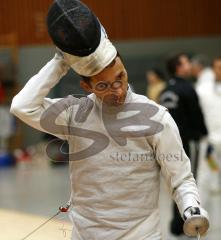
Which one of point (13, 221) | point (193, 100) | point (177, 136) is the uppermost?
point (177, 136)

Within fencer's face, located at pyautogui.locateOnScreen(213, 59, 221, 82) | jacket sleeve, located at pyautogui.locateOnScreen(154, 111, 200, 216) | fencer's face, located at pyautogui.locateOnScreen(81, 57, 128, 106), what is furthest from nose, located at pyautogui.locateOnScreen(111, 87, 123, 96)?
fencer's face, located at pyautogui.locateOnScreen(213, 59, 221, 82)

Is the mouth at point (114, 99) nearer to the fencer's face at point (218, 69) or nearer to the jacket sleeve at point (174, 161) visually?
the jacket sleeve at point (174, 161)

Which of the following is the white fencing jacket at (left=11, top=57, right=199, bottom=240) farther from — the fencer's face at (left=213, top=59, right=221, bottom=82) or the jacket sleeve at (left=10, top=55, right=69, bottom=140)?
the fencer's face at (left=213, top=59, right=221, bottom=82)

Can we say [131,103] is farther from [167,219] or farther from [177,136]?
[167,219]

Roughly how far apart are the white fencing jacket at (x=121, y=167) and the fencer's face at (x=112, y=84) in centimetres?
4

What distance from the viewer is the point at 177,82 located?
4.62 metres

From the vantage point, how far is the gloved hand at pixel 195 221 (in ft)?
5.48

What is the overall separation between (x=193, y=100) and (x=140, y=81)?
456cm

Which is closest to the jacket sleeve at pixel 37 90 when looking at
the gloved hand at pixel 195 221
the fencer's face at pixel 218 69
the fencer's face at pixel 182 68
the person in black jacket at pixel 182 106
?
the gloved hand at pixel 195 221

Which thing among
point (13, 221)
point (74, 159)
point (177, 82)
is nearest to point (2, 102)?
point (177, 82)

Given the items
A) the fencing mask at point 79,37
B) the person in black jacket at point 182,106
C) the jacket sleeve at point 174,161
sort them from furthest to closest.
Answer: the person in black jacket at point 182,106 < the jacket sleeve at point 174,161 < the fencing mask at point 79,37

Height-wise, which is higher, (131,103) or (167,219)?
(131,103)

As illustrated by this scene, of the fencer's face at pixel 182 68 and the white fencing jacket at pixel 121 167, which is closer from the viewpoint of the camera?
the white fencing jacket at pixel 121 167

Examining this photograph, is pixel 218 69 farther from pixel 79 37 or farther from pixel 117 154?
pixel 79 37
